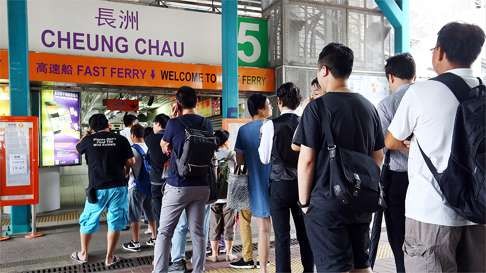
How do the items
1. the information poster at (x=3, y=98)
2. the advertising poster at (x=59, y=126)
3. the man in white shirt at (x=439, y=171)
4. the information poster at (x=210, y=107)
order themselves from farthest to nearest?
the information poster at (x=210, y=107) < the information poster at (x=3, y=98) < the advertising poster at (x=59, y=126) < the man in white shirt at (x=439, y=171)

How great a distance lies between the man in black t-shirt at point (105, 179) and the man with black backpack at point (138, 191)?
0.66m

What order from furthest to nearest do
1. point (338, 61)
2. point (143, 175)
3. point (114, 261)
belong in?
point (143, 175) < point (114, 261) < point (338, 61)

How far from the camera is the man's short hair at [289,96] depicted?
3.18 metres

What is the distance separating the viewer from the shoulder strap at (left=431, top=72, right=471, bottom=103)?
5.78 feet

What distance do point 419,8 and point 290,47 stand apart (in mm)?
2758

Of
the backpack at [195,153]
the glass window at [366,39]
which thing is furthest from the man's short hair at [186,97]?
the glass window at [366,39]

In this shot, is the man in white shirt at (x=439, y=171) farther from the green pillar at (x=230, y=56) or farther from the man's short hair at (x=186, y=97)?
the green pillar at (x=230, y=56)

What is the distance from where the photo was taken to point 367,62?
8070 millimetres

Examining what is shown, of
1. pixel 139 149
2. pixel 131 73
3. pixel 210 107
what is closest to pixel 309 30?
pixel 210 107

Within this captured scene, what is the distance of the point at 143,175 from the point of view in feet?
16.5

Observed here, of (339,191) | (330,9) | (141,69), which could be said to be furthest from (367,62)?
(339,191)

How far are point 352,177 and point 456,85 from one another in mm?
592

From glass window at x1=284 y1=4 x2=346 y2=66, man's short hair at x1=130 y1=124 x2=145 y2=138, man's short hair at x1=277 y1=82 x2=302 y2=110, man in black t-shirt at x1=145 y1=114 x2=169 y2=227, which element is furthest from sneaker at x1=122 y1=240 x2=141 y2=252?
glass window at x1=284 y1=4 x2=346 y2=66

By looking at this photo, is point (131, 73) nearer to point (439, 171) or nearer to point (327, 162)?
point (327, 162)
